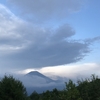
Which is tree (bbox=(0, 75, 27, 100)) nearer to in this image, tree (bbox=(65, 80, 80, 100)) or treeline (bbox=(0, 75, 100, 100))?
treeline (bbox=(0, 75, 100, 100))

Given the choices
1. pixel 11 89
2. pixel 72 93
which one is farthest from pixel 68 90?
pixel 11 89

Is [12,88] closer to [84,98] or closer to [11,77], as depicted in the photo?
[11,77]

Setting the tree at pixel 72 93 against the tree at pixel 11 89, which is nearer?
the tree at pixel 11 89

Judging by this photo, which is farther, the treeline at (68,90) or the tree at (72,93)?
the tree at (72,93)

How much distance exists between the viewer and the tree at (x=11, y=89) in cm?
3438

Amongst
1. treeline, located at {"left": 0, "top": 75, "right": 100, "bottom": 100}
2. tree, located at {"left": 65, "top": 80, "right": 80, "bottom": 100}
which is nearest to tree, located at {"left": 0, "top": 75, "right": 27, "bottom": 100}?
treeline, located at {"left": 0, "top": 75, "right": 100, "bottom": 100}

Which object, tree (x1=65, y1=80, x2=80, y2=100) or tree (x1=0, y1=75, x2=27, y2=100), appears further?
tree (x1=65, y1=80, x2=80, y2=100)

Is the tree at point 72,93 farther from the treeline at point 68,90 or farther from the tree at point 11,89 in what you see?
the tree at point 11,89

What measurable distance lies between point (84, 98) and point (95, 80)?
4384 millimetres

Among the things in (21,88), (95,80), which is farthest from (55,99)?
(21,88)

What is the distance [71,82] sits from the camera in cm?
4275

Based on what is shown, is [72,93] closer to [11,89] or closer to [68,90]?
[68,90]

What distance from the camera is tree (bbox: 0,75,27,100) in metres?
34.4

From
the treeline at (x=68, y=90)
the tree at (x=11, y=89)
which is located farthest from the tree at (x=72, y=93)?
the tree at (x=11, y=89)
